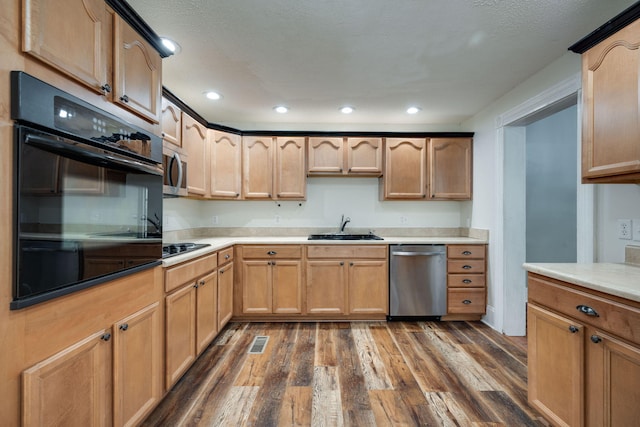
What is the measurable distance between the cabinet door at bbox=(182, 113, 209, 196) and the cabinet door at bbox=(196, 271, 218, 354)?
87 centimetres

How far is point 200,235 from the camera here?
141 inches

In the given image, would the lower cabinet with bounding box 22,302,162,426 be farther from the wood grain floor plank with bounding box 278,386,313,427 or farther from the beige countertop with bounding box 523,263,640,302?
the beige countertop with bounding box 523,263,640,302

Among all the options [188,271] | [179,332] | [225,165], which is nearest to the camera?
[179,332]

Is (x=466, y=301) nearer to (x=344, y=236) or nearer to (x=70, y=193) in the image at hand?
(x=344, y=236)

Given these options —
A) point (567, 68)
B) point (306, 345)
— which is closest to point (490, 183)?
point (567, 68)

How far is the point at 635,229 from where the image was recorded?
64.2 inches

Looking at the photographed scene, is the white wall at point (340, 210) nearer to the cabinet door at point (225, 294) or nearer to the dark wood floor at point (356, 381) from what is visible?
the cabinet door at point (225, 294)

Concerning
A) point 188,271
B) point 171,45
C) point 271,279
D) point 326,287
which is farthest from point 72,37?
point 326,287

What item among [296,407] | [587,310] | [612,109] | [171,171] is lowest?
[296,407]

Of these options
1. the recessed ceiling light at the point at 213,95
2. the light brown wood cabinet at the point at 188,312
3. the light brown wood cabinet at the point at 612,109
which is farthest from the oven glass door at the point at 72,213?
the light brown wood cabinet at the point at 612,109

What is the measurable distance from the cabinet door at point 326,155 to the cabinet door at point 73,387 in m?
2.62

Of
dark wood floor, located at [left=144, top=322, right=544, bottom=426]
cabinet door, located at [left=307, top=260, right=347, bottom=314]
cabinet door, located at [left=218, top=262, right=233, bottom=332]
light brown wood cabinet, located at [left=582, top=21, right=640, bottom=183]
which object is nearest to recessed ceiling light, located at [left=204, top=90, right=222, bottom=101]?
cabinet door, located at [left=218, top=262, right=233, bottom=332]

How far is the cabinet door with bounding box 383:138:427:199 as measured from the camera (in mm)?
3475

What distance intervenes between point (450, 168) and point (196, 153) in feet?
9.41
